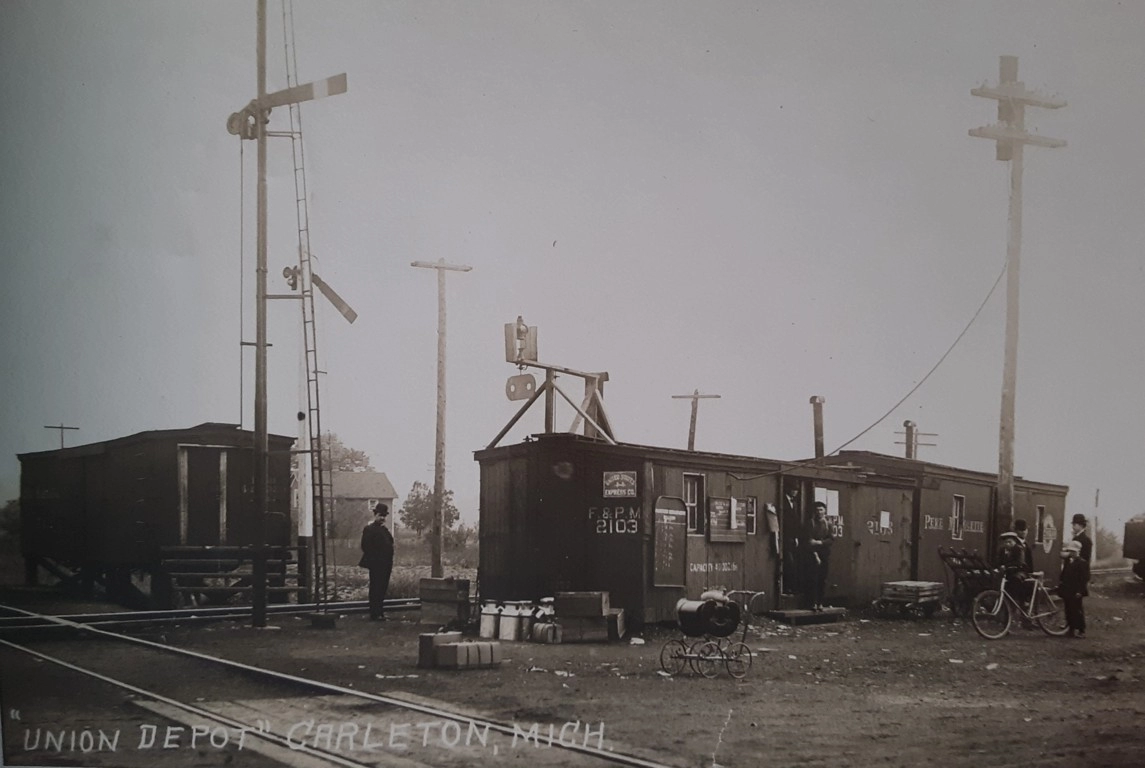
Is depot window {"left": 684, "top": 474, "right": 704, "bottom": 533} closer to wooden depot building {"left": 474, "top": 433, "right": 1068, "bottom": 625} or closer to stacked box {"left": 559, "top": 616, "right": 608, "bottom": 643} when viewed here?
wooden depot building {"left": 474, "top": 433, "right": 1068, "bottom": 625}

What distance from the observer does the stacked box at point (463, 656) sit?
636 cm

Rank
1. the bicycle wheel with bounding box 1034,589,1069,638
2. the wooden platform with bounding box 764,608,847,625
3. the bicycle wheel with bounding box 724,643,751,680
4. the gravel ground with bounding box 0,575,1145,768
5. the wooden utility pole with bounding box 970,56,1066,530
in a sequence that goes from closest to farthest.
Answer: the gravel ground with bounding box 0,575,1145,768
the wooden utility pole with bounding box 970,56,1066,530
the bicycle wheel with bounding box 724,643,751,680
the bicycle wheel with bounding box 1034,589,1069,638
the wooden platform with bounding box 764,608,847,625

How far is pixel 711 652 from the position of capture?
620 cm

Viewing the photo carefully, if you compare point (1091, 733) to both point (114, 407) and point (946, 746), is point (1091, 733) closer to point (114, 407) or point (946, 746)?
point (946, 746)

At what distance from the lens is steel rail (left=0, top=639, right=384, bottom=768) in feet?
17.5

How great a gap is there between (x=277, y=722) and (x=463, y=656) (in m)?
1.12

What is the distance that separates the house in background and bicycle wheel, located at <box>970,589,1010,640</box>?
3.87 m

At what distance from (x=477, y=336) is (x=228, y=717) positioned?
2415 mm

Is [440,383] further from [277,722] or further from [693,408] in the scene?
[277,722]

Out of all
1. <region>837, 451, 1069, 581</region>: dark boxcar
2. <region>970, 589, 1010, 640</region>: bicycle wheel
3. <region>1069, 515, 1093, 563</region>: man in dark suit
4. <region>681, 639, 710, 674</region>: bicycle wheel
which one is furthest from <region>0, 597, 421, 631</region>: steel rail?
<region>1069, 515, 1093, 563</region>: man in dark suit

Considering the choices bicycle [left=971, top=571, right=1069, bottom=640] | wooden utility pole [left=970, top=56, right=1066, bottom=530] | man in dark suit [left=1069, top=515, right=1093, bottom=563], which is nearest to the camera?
wooden utility pole [left=970, top=56, right=1066, bottom=530]

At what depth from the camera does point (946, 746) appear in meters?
4.97

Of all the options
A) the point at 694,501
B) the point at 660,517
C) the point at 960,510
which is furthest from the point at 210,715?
the point at 960,510

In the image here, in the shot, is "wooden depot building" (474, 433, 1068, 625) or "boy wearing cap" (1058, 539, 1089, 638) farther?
"wooden depot building" (474, 433, 1068, 625)
